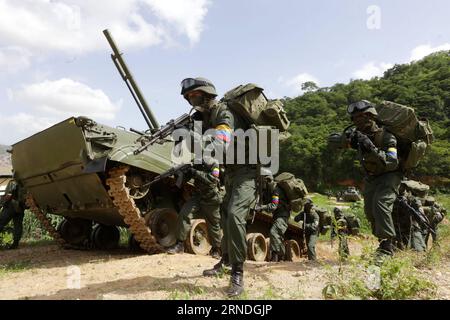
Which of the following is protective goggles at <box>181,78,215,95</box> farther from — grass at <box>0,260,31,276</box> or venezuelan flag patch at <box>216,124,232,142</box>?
grass at <box>0,260,31,276</box>

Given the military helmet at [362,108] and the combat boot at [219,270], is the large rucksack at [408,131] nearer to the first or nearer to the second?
the military helmet at [362,108]

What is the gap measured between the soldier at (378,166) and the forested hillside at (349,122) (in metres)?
29.2

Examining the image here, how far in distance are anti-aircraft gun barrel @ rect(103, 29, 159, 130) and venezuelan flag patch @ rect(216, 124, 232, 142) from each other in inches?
229

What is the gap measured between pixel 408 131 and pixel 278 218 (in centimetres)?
412

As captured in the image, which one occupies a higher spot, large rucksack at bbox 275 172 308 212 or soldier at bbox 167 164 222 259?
large rucksack at bbox 275 172 308 212

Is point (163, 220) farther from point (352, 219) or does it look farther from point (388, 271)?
point (352, 219)

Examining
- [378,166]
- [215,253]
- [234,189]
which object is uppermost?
[378,166]

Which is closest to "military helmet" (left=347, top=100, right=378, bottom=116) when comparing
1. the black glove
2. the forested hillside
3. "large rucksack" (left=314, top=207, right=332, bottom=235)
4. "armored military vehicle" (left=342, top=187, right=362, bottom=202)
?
the black glove

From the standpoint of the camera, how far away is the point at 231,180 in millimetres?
4082

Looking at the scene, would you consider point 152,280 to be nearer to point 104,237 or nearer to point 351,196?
point 104,237

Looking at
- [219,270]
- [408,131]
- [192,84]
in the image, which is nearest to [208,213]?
[219,270]

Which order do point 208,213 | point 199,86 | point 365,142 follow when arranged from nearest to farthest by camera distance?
1. point 199,86
2. point 365,142
3. point 208,213

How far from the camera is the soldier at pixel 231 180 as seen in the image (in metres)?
3.63

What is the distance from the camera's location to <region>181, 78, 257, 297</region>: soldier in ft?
11.9
